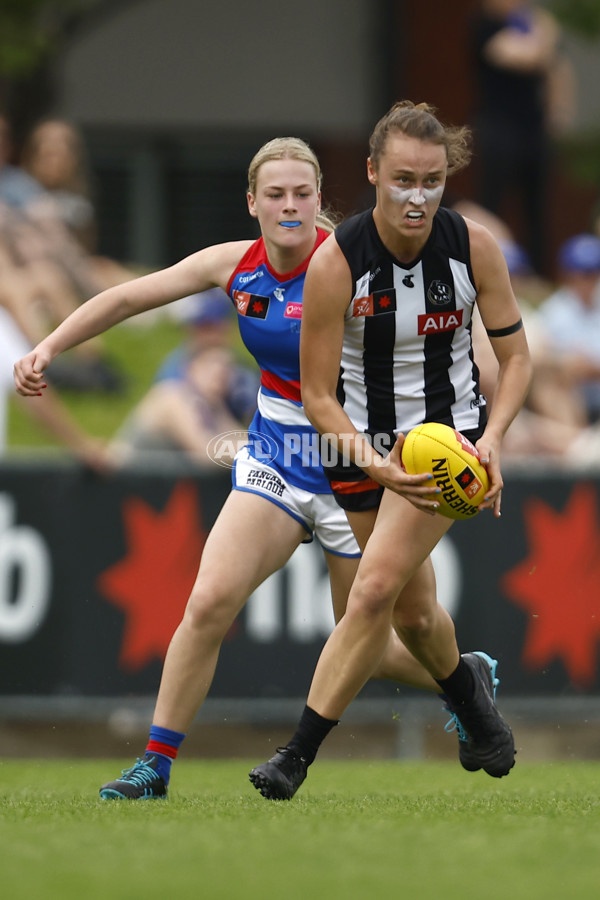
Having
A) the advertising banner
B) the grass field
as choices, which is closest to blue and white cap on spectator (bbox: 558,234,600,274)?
the advertising banner

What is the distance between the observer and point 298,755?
18.6 feet

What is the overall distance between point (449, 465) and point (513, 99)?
8.24 meters

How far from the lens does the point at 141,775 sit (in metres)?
5.82

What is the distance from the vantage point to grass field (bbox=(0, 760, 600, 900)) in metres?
3.92

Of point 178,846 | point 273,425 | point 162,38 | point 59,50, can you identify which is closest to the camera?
point 178,846

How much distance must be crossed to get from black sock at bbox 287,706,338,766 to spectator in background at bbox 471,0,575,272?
26.1 ft

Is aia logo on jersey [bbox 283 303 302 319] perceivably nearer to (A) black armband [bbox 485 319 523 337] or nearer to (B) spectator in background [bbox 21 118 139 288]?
(A) black armband [bbox 485 319 523 337]

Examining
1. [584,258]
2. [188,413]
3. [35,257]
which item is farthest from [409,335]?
[35,257]

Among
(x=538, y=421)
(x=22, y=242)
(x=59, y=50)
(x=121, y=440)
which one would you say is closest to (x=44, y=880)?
(x=121, y=440)

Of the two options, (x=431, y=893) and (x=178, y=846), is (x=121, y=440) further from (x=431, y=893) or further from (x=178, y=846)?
(x=431, y=893)

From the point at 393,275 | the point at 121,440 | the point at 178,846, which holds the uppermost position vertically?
the point at 393,275

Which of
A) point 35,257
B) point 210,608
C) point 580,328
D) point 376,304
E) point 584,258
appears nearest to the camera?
point 376,304

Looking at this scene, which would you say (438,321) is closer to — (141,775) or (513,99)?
(141,775)

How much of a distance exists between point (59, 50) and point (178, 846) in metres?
13.0
